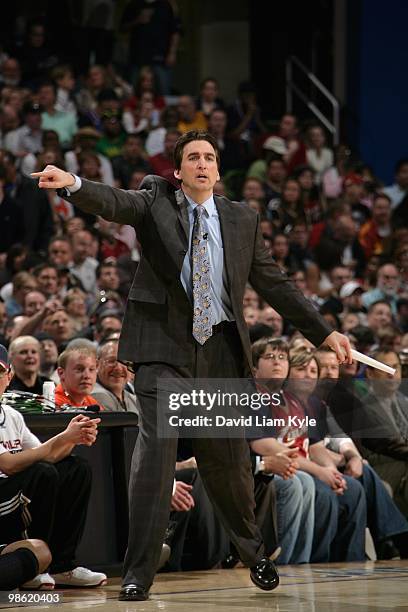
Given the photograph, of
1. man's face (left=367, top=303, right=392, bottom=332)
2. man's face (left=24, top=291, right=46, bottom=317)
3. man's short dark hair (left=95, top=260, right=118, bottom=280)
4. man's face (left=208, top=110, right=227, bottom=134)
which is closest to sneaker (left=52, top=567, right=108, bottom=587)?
man's face (left=24, top=291, right=46, bottom=317)

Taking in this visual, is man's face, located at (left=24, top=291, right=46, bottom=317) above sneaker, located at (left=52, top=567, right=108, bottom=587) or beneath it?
above

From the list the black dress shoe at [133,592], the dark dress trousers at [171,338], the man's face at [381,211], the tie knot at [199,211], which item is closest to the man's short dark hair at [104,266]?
the man's face at [381,211]

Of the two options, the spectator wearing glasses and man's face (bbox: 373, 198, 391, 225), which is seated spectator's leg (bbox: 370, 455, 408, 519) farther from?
man's face (bbox: 373, 198, 391, 225)

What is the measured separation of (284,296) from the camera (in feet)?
18.2

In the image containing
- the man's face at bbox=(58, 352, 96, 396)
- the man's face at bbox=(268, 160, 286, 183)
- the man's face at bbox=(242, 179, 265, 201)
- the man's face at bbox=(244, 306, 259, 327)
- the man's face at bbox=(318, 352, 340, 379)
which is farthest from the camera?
the man's face at bbox=(268, 160, 286, 183)

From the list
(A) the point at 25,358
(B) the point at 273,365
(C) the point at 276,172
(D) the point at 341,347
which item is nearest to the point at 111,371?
(A) the point at 25,358

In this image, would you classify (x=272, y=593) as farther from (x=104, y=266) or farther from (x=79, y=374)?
(x=104, y=266)

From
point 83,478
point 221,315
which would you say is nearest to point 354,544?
point 83,478

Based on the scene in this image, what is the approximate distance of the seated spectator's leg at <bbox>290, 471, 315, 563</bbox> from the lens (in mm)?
7434

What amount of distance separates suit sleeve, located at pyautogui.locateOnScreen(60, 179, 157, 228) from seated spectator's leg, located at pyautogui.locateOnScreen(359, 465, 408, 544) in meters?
3.20

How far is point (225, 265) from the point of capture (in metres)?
5.41

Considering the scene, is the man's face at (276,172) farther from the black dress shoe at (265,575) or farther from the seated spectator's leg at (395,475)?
the black dress shoe at (265,575)

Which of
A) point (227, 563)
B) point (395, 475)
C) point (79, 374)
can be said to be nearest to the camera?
point (79, 374)

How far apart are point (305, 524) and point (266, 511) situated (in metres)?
0.33
